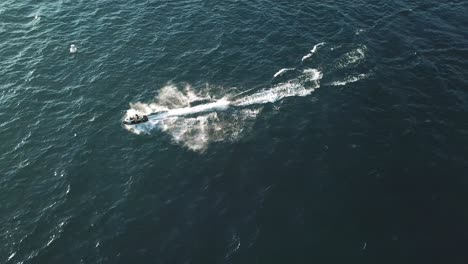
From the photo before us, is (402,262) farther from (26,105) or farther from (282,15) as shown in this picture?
(26,105)

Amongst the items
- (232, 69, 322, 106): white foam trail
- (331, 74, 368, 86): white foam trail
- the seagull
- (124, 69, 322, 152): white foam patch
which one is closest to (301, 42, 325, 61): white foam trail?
(124, 69, 322, 152): white foam patch

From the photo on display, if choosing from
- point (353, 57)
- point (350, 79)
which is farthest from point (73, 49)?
point (353, 57)

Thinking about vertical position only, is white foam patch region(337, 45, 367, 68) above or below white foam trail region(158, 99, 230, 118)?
above

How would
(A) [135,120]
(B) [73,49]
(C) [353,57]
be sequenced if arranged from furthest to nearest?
(B) [73,49] < (C) [353,57] < (A) [135,120]

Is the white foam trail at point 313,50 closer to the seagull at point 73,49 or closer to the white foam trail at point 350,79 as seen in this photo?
the white foam trail at point 350,79

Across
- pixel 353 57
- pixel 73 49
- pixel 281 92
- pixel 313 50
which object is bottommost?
pixel 281 92

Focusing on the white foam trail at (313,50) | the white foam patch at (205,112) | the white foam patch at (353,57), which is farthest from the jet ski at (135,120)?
the white foam patch at (353,57)

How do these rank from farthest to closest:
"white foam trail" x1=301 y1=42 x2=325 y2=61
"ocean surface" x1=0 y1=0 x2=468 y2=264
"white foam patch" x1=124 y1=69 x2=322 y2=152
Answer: "white foam trail" x1=301 y1=42 x2=325 y2=61
"white foam patch" x1=124 y1=69 x2=322 y2=152
"ocean surface" x1=0 y1=0 x2=468 y2=264

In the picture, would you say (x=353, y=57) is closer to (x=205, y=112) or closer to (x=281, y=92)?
(x=281, y=92)

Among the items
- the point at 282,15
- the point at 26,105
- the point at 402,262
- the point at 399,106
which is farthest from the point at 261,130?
the point at 26,105

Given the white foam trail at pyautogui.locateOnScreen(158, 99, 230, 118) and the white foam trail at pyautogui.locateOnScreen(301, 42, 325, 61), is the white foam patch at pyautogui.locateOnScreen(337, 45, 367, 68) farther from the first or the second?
the white foam trail at pyautogui.locateOnScreen(158, 99, 230, 118)
